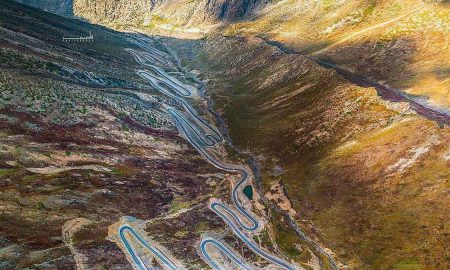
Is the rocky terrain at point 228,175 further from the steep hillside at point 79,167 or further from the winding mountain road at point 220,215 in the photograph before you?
the winding mountain road at point 220,215

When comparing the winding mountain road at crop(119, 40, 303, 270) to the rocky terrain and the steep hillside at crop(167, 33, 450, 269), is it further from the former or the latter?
the steep hillside at crop(167, 33, 450, 269)

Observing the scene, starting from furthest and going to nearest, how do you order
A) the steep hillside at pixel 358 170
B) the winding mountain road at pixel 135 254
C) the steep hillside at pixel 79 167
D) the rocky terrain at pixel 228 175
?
the steep hillside at pixel 358 170 → the rocky terrain at pixel 228 175 → the winding mountain road at pixel 135 254 → the steep hillside at pixel 79 167

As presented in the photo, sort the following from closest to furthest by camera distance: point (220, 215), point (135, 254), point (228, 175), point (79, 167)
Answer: point (135, 254) < point (79, 167) < point (220, 215) < point (228, 175)

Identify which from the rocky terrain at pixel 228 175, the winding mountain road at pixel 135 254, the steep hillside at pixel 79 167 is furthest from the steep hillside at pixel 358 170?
the winding mountain road at pixel 135 254

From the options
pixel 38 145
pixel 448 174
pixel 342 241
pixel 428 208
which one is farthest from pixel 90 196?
pixel 448 174

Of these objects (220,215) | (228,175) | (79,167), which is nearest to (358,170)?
(228,175)

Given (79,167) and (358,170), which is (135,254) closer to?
(79,167)

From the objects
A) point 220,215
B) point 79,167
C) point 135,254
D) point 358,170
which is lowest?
point 358,170

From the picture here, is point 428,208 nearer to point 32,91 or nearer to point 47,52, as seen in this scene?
point 32,91
